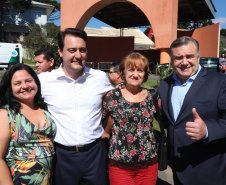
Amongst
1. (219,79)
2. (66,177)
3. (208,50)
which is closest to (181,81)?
(219,79)

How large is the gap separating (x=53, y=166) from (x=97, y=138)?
1.69 ft

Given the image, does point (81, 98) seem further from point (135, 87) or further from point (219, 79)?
point (219, 79)

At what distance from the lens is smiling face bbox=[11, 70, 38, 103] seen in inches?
76.2

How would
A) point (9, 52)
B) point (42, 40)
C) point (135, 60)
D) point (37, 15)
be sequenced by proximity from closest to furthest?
point (135, 60), point (9, 52), point (42, 40), point (37, 15)

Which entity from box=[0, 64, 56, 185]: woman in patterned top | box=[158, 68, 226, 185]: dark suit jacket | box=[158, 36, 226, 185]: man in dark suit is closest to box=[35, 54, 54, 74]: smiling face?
box=[0, 64, 56, 185]: woman in patterned top

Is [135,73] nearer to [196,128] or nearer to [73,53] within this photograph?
[73,53]

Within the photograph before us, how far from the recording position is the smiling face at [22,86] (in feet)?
6.35

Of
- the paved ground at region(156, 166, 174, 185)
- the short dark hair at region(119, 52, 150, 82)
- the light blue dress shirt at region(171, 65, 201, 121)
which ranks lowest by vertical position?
the paved ground at region(156, 166, 174, 185)

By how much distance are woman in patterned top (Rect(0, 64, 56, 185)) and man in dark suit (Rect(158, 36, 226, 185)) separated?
123 cm

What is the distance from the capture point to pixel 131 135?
7.26 feet

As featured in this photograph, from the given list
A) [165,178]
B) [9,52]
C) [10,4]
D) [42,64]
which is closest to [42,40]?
[9,52]

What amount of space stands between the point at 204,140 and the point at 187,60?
2.53 feet

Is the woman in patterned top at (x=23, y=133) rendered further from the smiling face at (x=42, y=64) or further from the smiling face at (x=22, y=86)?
the smiling face at (x=42, y=64)

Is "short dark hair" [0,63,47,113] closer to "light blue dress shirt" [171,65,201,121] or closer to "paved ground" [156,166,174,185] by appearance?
"light blue dress shirt" [171,65,201,121]
